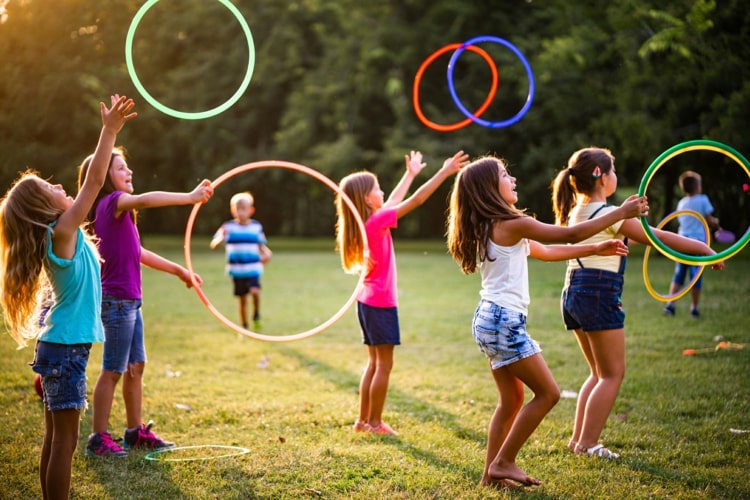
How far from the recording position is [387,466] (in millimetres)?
5004

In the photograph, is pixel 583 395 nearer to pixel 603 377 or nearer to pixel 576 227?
pixel 603 377

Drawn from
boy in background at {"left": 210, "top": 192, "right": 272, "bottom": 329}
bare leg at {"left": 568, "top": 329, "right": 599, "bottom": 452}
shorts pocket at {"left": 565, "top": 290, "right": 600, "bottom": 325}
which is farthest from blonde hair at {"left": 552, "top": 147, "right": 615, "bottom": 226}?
boy in background at {"left": 210, "top": 192, "right": 272, "bottom": 329}

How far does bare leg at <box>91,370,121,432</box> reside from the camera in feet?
17.5

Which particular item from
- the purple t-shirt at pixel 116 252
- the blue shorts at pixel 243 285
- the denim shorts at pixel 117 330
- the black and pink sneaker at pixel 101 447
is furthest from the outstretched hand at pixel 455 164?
the blue shorts at pixel 243 285

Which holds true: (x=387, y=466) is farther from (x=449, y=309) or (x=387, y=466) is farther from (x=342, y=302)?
(x=342, y=302)

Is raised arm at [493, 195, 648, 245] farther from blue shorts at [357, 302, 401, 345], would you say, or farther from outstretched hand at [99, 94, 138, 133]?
outstretched hand at [99, 94, 138, 133]

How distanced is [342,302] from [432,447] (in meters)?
8.48

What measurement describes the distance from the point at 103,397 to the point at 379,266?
2304mm

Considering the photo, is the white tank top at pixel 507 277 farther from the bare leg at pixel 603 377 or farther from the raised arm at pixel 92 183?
the raised arm at pixel 92 183

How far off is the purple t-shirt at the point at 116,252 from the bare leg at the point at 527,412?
2766 millimetres

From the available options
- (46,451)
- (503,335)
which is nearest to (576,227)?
(503,335)

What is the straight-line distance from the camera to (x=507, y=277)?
450 cm

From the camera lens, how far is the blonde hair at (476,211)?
4.55 m

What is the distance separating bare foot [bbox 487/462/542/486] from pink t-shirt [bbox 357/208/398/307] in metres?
1.75
